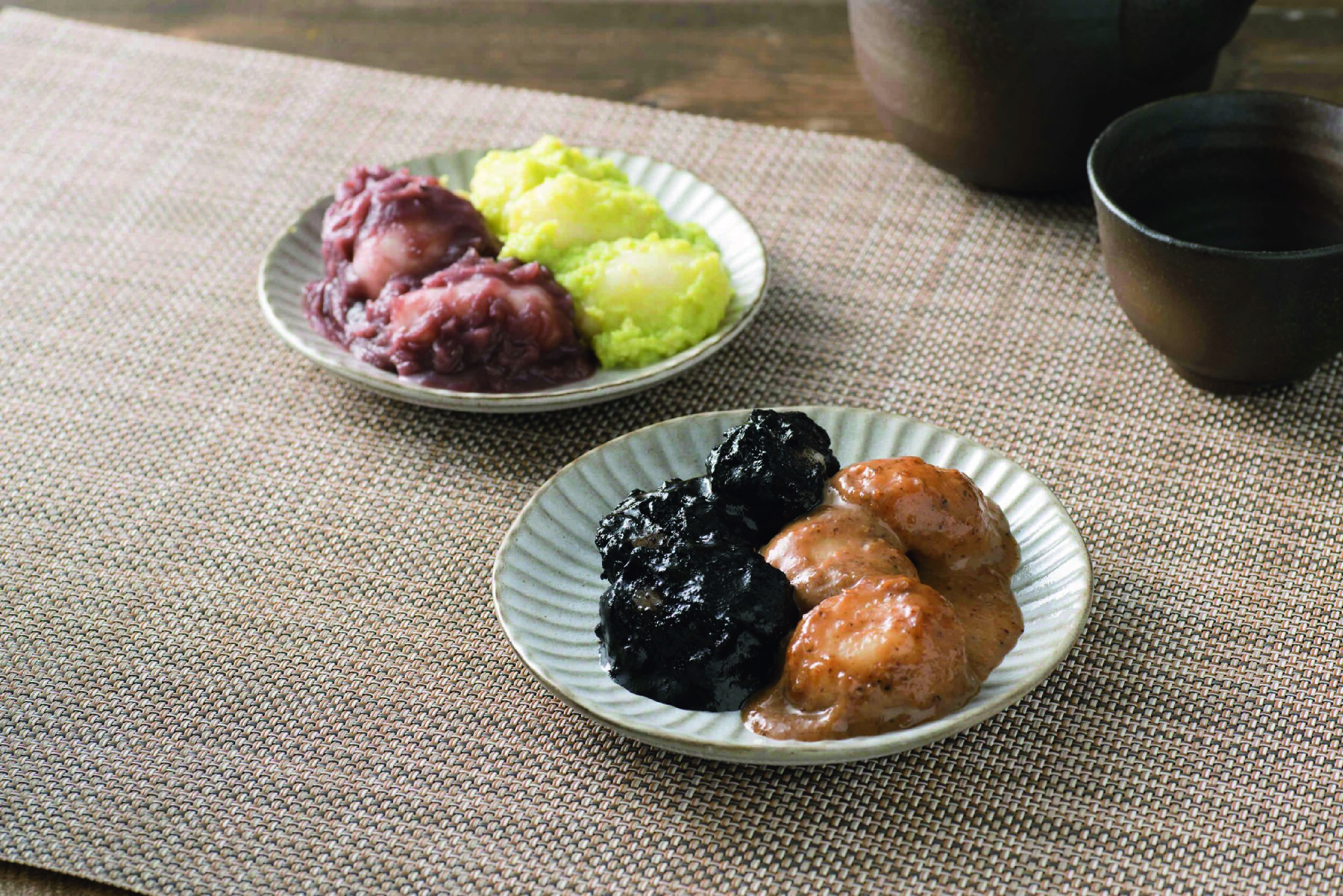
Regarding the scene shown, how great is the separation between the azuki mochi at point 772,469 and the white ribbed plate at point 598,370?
0.27m

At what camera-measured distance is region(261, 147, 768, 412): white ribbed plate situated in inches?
57.5

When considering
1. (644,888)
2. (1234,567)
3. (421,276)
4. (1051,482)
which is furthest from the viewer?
(421,276)

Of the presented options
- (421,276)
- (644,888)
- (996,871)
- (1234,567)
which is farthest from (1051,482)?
(421,276)

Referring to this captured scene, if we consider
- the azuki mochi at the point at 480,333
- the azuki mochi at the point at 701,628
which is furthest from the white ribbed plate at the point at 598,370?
the azuki mochi at the point at 701,628

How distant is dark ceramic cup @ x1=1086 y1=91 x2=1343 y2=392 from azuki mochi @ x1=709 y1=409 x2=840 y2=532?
455 millimetres

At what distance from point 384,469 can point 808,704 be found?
2.09ft

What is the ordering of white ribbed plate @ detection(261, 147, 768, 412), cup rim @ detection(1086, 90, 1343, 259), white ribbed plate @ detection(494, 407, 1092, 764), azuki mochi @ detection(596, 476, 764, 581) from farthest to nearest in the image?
white ribbed plate @ detection(261, 147, 768, 412) < cup rim @ detection(1086, 90, 1343, 259) < azuki mochi @ detection(596, 476, 764, 581) < white ribbed plate @ detection(494, 407, 1092, 764)

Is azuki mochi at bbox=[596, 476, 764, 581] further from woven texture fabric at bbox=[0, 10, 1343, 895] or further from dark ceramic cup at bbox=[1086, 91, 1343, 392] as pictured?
dark ceramic cup at bbox=[1086, 91, 1343, 392]

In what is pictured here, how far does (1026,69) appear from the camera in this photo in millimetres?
1663

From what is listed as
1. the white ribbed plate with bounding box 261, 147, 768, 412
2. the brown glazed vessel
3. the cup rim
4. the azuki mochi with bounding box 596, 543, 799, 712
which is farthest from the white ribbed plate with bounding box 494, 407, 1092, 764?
the brown glazed vessel

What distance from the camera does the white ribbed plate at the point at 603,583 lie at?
103 cm

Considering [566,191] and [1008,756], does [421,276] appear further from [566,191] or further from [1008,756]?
[1008,756]

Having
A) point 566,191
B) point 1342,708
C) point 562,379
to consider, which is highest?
point 566,191

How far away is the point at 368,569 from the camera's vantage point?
1.35m
